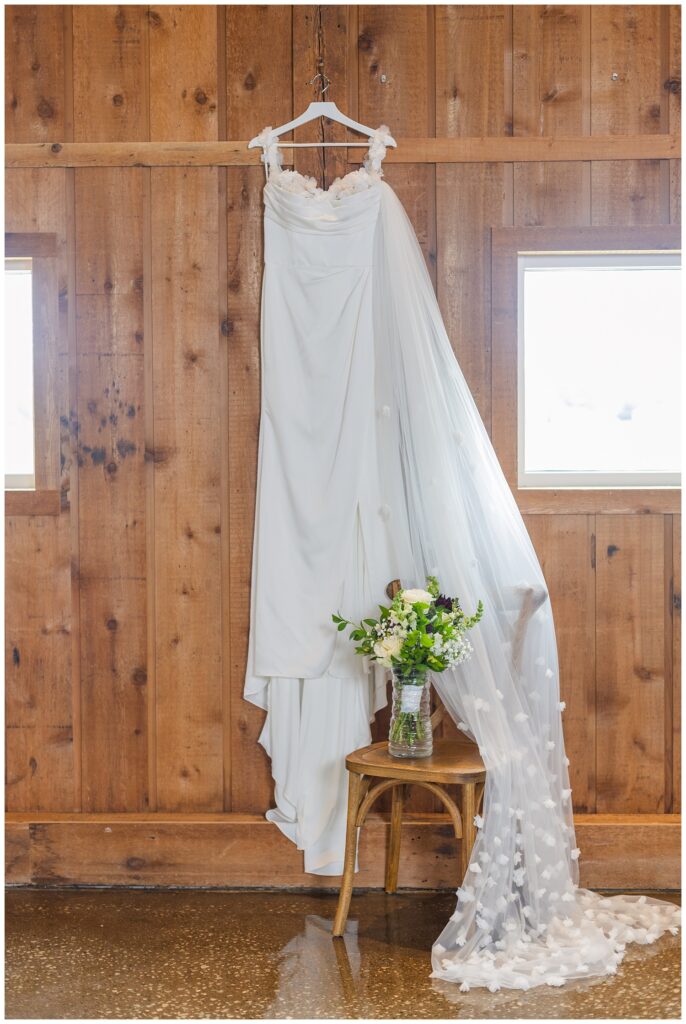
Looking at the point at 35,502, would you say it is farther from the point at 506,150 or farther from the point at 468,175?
the point at 506,150

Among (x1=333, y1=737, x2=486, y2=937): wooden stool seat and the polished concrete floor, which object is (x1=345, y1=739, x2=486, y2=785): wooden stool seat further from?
the polished concrete floor

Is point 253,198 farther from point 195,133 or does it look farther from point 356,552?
point 356,552

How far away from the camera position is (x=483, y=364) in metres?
2.81

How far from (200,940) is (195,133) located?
232 centimetres

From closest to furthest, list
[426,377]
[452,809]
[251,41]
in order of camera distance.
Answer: [452,809] < [426,377] < [251,41]

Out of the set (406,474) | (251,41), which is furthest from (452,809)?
(251,41)

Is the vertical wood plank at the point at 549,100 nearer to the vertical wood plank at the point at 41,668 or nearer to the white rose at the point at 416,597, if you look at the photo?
the white rose at the point at 416,597

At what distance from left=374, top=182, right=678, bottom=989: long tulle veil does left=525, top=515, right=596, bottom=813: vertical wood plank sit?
27 cm

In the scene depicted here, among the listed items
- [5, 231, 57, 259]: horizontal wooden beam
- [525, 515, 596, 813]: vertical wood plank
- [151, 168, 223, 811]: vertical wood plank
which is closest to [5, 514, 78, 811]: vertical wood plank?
[151, 168, 223, 811]: vertical wood plank

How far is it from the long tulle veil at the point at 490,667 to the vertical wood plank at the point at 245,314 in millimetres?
409

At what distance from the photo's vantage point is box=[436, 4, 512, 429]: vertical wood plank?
110 inches

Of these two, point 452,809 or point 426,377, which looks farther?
point 426,377

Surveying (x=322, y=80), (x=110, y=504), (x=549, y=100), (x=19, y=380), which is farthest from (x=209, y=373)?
(x=549, y=100)

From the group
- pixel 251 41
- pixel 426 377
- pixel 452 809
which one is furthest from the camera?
pixel 251 41
